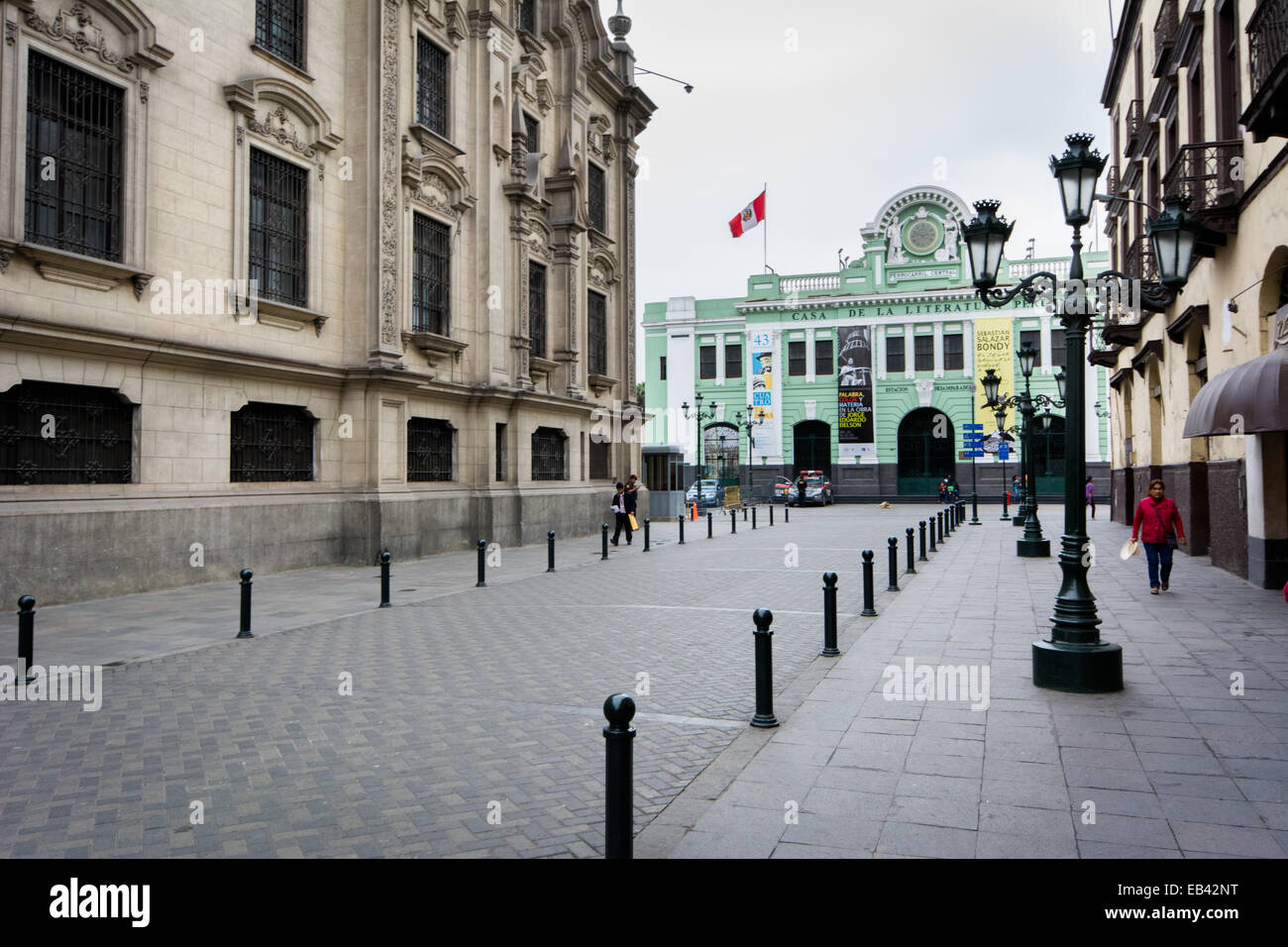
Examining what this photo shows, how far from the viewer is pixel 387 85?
19.0 m

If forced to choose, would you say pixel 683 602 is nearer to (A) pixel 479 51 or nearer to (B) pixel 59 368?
(B) pixel 59 368

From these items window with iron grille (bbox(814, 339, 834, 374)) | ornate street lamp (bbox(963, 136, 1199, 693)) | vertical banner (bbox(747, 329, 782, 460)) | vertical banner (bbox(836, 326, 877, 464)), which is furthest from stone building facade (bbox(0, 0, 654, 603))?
window with iron grille (bbox(814, 339, 834, 374))

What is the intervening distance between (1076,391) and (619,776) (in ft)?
20.1

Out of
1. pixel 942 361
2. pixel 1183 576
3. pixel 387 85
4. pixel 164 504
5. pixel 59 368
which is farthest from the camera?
pixel 942 361

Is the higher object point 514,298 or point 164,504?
point 514,298

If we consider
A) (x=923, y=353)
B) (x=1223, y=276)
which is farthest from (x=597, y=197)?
(x=923, y=353)

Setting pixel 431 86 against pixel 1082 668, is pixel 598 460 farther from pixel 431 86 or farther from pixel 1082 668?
pixel 1082 668

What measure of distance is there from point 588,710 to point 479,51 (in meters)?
20.8

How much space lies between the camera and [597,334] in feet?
99.4

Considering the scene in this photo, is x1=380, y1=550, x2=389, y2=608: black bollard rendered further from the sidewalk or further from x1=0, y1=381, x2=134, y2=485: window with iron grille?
the sidewalk

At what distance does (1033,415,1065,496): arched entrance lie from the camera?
5025cm

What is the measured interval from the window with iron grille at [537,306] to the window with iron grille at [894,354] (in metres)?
30.3
